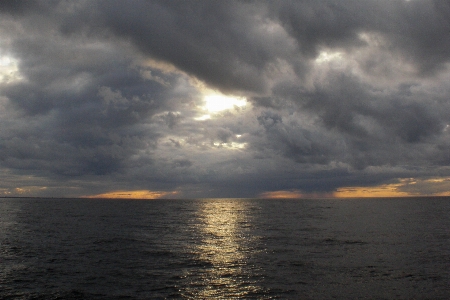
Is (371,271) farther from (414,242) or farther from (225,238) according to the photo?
(225,238)

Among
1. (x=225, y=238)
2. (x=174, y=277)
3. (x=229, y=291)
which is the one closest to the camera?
(x=229, y=291)

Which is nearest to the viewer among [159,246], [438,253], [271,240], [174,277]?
[174,277]

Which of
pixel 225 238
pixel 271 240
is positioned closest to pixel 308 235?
pixel 271 240

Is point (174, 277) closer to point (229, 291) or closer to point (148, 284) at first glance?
point (148, 284)

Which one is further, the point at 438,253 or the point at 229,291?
the point at 438,253

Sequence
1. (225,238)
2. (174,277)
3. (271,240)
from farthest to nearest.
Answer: (225,238) < (271,240) < (174,277)

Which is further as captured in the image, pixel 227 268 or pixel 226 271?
pixel 227 268

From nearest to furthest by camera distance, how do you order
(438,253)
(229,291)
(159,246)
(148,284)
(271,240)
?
(229,291)
(148,284)
(438,253)
(159,246)
(271,240)

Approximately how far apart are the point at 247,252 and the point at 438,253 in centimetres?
2209

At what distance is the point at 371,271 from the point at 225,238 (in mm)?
25653

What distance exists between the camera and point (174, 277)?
89.2 ft

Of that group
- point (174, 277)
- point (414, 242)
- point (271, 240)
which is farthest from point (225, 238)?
point (414, 242)

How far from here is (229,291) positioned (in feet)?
76.5

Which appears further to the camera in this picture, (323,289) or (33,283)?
(33,283)
